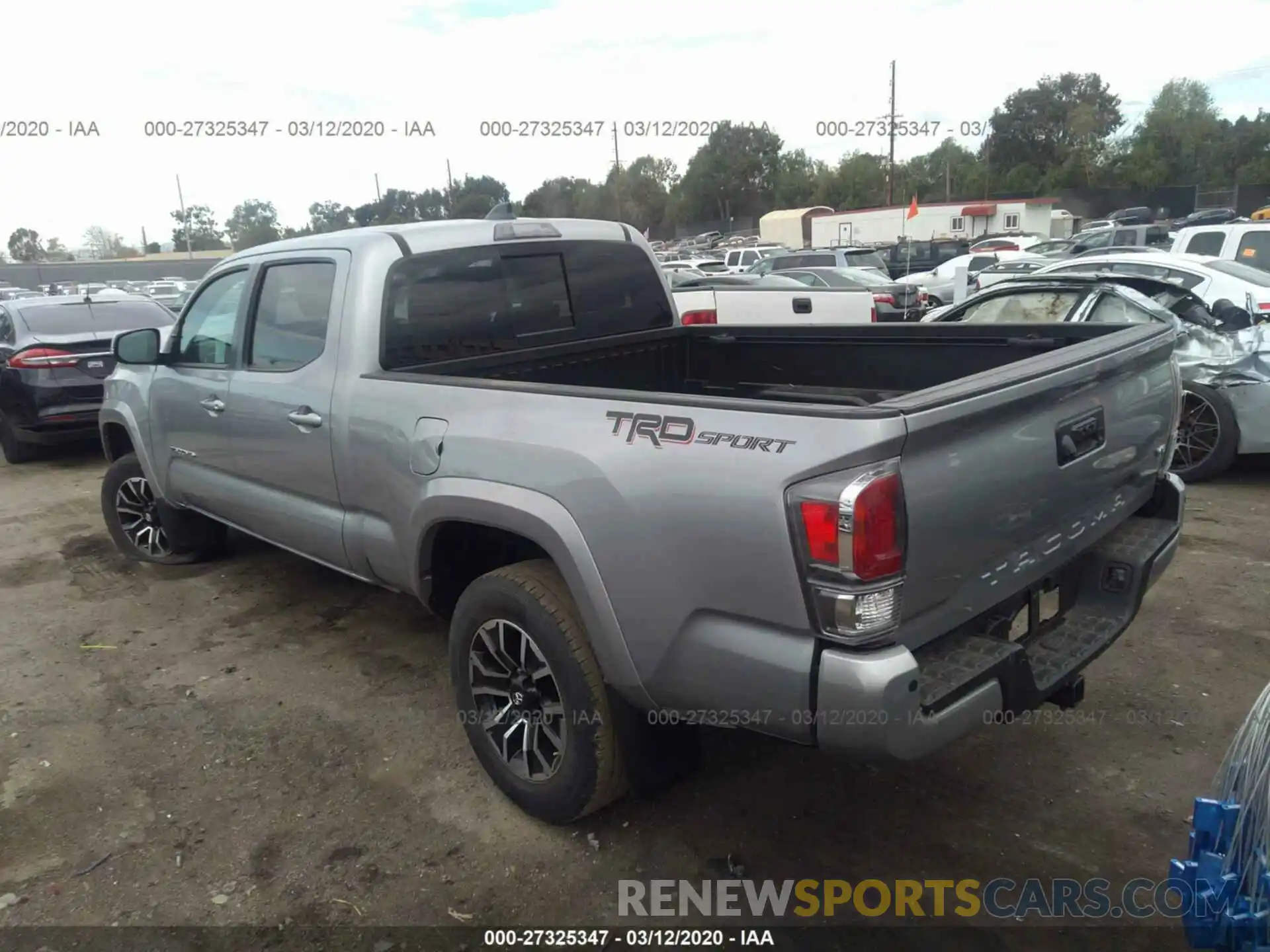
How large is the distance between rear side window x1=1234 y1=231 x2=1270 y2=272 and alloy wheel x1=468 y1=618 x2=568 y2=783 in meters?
12.4

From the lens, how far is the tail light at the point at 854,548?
2049 mm

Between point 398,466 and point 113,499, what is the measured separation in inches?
140

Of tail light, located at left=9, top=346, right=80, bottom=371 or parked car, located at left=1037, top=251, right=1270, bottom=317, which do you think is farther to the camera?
tail light, located at left=9, top=346, right=80, bottom=371

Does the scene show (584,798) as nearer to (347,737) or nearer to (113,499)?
(347,737)

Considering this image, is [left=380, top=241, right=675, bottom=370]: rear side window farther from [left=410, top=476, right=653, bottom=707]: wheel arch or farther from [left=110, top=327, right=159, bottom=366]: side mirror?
[left=110, top=327, right=159, bottom=366]: side mirror

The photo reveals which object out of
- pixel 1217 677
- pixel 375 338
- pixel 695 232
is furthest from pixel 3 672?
pixel 695 232

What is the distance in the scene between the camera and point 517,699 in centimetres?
301

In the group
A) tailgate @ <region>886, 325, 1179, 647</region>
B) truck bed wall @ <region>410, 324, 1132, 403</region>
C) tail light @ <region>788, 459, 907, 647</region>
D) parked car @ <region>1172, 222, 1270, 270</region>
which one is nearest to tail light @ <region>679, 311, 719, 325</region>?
truck bed wall @ <region>410, 324, 1132, 403</region>

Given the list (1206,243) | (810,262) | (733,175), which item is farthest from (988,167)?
(1206,243)

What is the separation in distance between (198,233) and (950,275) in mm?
51420

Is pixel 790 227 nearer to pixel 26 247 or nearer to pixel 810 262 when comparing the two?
pixel 810 262

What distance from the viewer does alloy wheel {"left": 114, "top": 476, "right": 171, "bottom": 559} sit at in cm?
567

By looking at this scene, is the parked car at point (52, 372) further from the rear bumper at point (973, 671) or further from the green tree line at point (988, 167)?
the green tree line at point (988, 167)

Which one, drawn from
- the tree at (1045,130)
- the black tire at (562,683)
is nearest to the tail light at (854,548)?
the black tire at (562,683)
